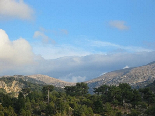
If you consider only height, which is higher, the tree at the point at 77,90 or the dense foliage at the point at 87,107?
the tree at the point at 77,90

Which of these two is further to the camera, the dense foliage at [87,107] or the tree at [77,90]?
the tree at [77,90]

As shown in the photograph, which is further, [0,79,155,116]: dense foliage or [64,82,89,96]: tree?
[64,82,89,96]: tree

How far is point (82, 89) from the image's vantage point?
145 metres

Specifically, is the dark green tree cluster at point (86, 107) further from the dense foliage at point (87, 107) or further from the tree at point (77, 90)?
the tree at point (77, 90)

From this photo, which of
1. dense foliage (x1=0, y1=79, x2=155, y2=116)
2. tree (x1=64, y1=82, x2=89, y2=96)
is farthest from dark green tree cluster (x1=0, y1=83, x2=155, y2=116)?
tree (x1=64, y1=82, x2=89, y2=96)

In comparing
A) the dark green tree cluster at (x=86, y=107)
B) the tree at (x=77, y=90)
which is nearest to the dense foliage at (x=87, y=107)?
the dark green tree cluster at (x=86, y=107)

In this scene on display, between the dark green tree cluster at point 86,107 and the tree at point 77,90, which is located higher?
the tree at point 77,90

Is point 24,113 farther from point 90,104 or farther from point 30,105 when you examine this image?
point 90,104

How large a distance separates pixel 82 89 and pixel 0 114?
67.6 metres

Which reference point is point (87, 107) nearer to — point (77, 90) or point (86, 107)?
point (86, 107)

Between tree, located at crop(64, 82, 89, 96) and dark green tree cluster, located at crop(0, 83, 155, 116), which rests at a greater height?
tree, located at crop(64, 82, 89, 96)

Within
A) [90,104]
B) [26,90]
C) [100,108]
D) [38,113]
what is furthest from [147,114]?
[26,90]

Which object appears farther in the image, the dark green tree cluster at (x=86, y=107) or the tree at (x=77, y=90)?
the tree at (x=77, y=90)

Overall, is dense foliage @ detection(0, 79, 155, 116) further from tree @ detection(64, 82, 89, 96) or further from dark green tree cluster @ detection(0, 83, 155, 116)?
tree @ detection(64, 82, 89, 96)
